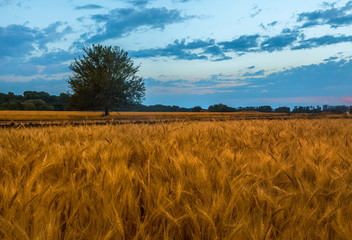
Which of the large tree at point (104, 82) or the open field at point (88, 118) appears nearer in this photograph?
the open field at point (88, 118)

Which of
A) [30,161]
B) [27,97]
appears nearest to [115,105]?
[30,161]

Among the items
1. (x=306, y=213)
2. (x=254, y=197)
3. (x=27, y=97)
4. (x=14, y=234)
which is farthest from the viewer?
(x=27, y=97)

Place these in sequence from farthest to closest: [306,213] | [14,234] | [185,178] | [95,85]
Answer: [95,85], [185,178], [306,213], [14,234]

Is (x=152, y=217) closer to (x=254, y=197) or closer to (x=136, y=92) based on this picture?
(x=254, y=197)

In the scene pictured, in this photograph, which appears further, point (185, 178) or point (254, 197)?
point (185, 178)

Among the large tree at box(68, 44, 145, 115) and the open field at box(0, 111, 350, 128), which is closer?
the open field at box(0, 111, 350, 128)

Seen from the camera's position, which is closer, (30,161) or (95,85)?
(30,161)

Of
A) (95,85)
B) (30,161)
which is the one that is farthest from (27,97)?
(30,161)

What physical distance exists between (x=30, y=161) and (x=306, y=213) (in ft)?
5.91

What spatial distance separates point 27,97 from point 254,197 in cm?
7536

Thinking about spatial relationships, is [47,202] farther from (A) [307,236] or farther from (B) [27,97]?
(B) [27,97]

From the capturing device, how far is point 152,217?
110cm

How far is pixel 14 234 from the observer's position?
0.91 m

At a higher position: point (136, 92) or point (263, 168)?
point (136, 92)
